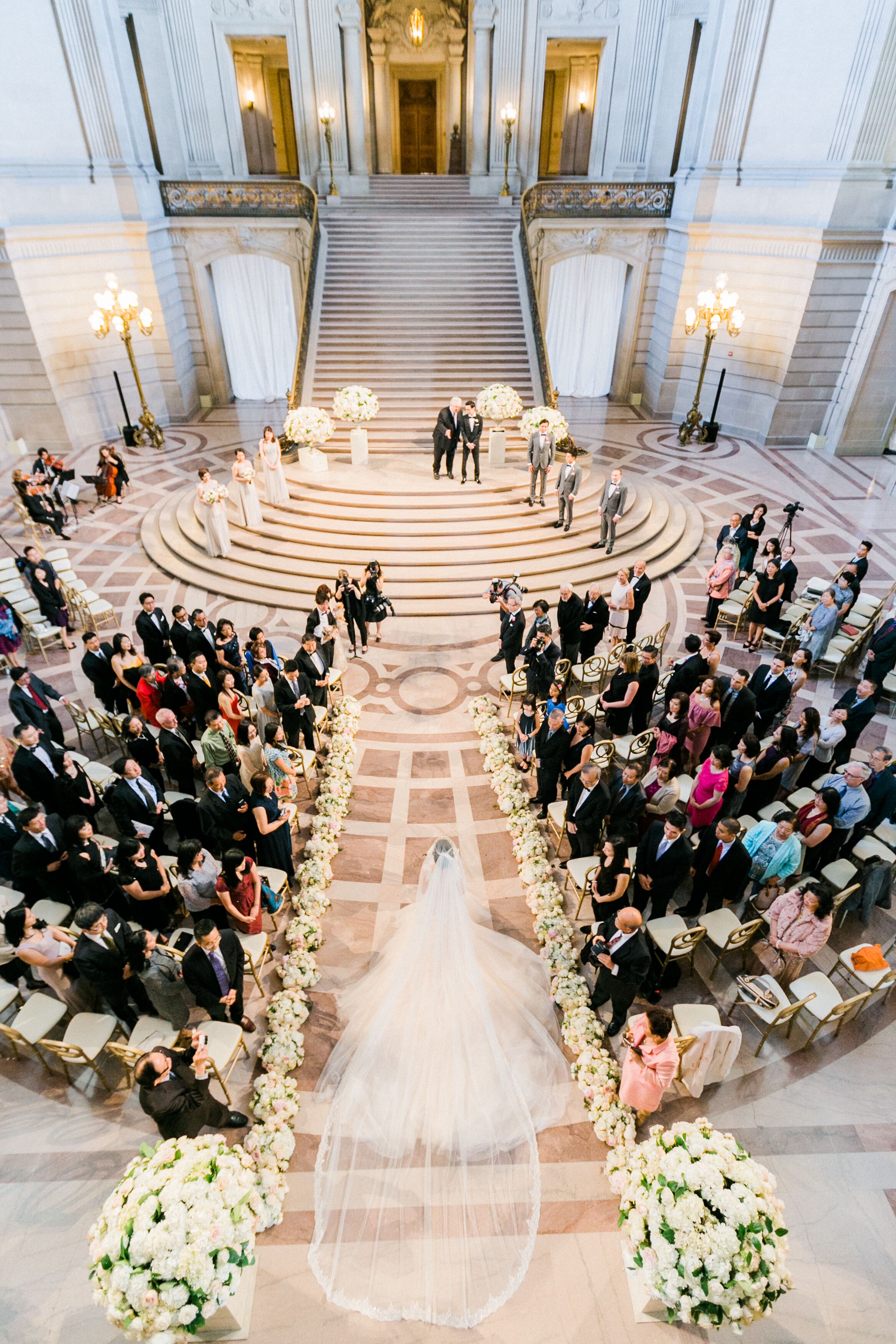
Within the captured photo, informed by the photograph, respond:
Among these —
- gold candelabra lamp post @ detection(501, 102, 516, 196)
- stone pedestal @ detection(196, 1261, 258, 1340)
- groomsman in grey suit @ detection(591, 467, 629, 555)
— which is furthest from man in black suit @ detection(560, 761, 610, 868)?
gold candelabra lamp post @ detection(501, 102, 516, 196)

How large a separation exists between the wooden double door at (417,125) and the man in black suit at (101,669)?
22.9m

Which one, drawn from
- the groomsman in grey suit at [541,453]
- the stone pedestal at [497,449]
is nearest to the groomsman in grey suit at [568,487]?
the groomsman in grey suit at [541,453]

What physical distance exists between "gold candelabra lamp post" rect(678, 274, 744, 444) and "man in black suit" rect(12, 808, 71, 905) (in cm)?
1586

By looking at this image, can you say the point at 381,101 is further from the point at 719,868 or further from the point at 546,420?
the point at 719,868

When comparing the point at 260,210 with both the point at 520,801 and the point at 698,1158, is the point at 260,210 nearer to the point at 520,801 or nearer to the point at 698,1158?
the point at 520,801

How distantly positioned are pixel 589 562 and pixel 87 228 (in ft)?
43.3

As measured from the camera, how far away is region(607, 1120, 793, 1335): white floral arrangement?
3420mm

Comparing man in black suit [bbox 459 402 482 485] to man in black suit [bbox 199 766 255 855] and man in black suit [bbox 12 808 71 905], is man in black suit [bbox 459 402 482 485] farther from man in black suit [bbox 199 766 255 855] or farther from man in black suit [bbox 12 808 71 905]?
man in black suit [bbox 12 808 71 905]

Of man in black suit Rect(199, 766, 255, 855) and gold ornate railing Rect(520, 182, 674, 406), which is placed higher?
gold ornate railing Rect(520, 182, 674, 406)

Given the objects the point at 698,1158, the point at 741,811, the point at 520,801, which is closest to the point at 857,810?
the point at 741,811

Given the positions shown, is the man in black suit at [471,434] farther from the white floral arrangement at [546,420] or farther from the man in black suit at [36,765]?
the man in black suit at [36,765]

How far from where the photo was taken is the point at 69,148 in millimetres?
15352

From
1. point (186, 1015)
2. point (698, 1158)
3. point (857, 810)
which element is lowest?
point (186, 1015)

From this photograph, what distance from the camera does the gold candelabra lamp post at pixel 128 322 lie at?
15195 mm
